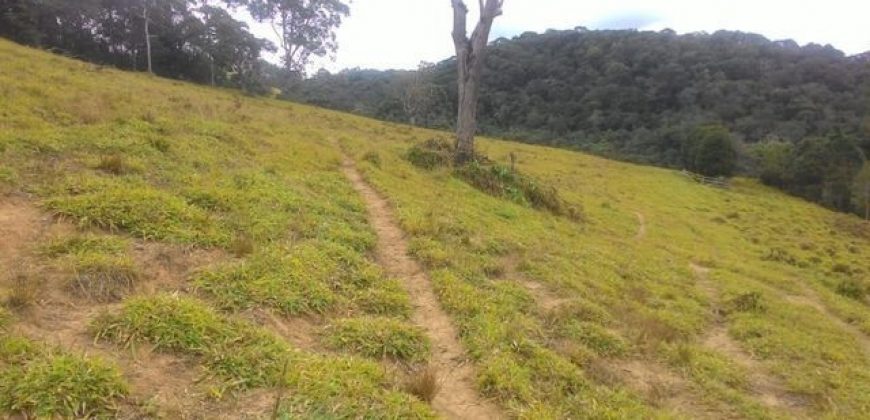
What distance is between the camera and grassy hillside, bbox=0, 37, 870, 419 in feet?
16.6

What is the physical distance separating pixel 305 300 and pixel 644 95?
3324 inches

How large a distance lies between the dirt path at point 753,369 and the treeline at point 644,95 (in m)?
48.7

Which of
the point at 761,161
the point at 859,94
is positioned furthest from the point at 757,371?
the point at 859,94

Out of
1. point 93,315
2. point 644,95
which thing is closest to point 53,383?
point 93,315

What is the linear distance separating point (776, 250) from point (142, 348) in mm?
24937

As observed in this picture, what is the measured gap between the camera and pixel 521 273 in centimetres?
1072

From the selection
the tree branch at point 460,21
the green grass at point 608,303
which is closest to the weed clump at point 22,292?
the green grass at point 608,303

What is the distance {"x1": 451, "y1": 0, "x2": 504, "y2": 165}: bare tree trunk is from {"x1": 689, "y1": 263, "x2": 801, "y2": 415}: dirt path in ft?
32.8

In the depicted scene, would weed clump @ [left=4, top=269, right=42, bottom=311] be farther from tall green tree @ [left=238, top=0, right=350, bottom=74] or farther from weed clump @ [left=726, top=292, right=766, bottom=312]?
tall green tree @ [left=238, top=0, right=350, bottom=74]

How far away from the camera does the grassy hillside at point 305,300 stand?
199 inches

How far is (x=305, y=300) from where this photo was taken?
6891mm

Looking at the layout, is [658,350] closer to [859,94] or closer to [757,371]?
[757,371]

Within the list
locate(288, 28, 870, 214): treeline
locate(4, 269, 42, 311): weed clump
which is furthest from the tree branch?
locate(288, 28, 870, 214): treeline

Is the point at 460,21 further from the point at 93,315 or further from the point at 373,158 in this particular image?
the point at 93,315
